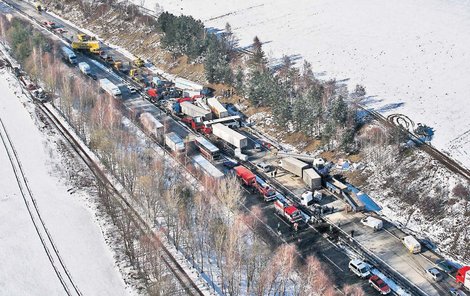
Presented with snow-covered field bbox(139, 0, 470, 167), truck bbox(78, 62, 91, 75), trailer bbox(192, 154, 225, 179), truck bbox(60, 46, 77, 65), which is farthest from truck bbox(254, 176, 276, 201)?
truck bbox(60, 46, 77, 65)

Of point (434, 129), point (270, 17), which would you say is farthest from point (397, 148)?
point (270, 17)

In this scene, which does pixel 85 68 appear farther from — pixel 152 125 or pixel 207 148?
pixel 207 148

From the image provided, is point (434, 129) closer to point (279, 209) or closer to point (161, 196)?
point (279, 209)

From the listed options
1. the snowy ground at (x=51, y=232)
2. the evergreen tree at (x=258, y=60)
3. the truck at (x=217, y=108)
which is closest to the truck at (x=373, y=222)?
the snowy ground at (x=51, y=232)

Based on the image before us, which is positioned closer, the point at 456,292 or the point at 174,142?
the point at 456,292

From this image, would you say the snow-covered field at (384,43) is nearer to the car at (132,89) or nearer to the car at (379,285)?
the car at (379,285)

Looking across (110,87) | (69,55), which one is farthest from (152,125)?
(69,55)
